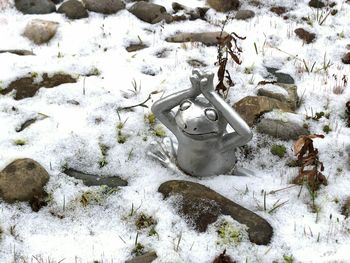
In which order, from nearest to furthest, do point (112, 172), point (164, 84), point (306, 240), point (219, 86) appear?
point (306, 240) < point (112, 172) < point (219, 86) < point (164, 84)

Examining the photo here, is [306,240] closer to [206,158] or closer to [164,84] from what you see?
[206,158]

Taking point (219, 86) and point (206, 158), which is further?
point (219, 86)

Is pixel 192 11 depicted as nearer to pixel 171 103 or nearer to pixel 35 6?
pixel 35 6

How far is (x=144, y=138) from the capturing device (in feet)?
16.6

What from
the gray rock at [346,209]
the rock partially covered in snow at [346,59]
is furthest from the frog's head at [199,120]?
the rock partially covered in snow at [346,59]

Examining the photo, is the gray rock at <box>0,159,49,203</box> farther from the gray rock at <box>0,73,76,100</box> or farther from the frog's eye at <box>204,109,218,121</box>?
the frog's eye at <box>204,109,218,121</box>

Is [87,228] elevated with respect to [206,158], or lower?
lower

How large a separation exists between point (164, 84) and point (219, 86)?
30.0 inches

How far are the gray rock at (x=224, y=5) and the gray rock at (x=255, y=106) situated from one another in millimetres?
2805

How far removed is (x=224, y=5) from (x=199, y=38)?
48.5 inches

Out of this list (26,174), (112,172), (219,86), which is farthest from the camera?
(219,86)

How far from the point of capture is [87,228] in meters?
4.08

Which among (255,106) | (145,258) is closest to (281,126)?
(255,106)

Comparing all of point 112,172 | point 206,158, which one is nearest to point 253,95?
point 206,158
